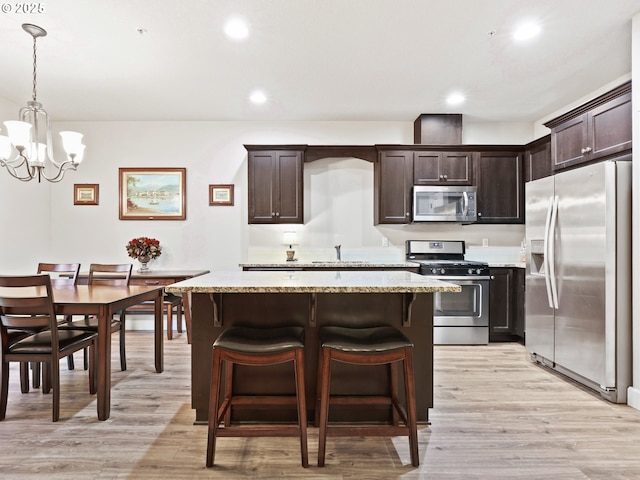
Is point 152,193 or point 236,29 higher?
point 236,29

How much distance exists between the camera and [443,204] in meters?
4.58

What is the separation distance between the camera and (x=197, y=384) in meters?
2.27

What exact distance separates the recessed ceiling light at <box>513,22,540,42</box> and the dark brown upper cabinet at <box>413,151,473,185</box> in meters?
1.77

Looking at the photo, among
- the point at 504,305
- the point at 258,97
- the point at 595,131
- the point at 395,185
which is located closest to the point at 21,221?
the point at 258,97

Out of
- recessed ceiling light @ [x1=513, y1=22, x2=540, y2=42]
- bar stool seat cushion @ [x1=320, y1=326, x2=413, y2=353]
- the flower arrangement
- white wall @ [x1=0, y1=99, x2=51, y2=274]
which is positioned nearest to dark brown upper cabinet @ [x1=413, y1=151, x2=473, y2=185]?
recessed ceiling light @ [x1=513, y1=22, x2=540, y2=42]

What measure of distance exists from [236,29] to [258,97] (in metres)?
1.38

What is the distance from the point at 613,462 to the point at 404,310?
1283mm

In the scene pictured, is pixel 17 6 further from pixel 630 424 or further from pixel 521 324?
pixel 521 324

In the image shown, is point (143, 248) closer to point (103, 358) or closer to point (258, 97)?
point (258, 97)

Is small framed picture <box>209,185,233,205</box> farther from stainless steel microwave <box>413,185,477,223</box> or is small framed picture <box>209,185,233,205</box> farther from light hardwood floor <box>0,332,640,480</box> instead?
light hardwood floor <box>0,332,640,480</box>

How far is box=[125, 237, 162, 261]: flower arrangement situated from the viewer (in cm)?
471

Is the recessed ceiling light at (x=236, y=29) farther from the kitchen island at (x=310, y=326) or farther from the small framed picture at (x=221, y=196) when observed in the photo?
the small framed picture at (x=221, y=196)

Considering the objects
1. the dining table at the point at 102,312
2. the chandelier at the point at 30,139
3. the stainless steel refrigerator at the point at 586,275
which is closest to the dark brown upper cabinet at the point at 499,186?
the stainless steel refrigerator at the point at 586,275

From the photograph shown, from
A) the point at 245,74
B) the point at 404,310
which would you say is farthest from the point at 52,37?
the point at 404,310
